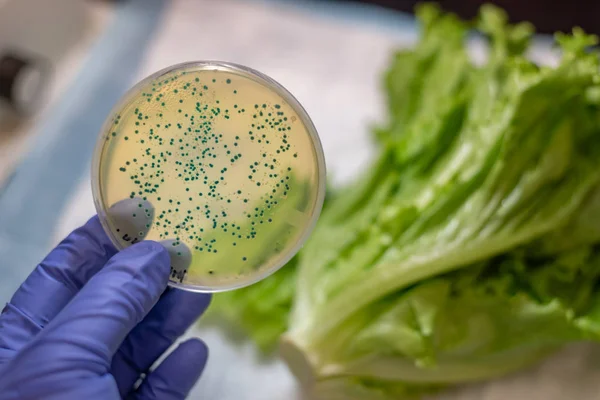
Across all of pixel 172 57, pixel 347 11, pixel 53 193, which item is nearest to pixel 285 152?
pixel 53 193

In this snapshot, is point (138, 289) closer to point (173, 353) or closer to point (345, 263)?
point (173, 353)

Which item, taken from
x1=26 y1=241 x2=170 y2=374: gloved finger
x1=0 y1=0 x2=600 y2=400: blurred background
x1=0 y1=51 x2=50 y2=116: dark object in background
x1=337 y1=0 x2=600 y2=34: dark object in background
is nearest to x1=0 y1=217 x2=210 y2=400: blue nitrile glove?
x1=26 y1=241 x2=170 y2=374: gloved finger

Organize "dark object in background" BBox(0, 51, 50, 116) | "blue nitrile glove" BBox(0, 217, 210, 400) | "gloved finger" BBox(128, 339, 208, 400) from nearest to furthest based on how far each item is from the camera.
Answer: "blue nitrile glove" BBox(0, 217, 210, 400), "gloved finger" BBox(128, 339, 208, 400), "dark object in background" BBox(0, 51, 50, 116)

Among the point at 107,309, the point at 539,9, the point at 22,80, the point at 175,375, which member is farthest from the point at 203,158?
the point at 539,9

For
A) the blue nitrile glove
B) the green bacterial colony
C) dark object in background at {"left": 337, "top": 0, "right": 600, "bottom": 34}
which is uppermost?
dark object in background at {"left": 337, "top": 0, "right": 600, "bottom": 34}

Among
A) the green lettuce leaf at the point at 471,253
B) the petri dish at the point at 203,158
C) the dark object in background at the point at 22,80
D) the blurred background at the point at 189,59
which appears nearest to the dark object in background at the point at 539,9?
the blurred background at the point at 189,59

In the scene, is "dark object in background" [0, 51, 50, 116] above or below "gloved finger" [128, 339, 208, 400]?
above

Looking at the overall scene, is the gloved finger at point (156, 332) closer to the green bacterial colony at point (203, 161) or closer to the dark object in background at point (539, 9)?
the green bacterial colony at point (203, 161)

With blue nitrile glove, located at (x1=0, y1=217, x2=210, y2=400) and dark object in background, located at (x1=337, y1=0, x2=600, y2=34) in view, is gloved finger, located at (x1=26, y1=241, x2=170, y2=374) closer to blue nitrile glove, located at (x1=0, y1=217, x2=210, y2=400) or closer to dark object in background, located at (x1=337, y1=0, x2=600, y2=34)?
blue nitrile glove, located at (x1=0, y1=217, x2=210, y2=400)
